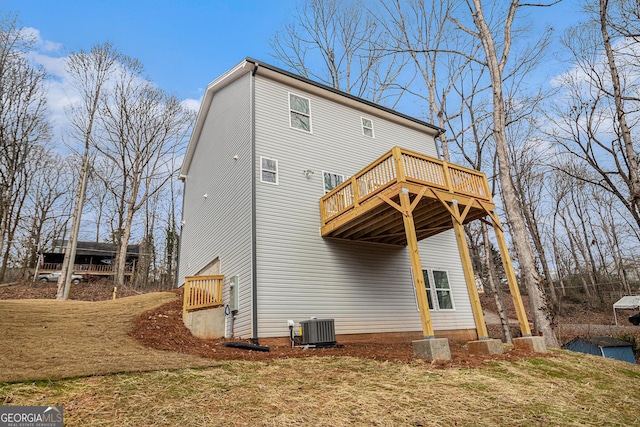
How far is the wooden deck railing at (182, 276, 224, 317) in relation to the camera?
357 inches

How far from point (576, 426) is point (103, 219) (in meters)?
29.2

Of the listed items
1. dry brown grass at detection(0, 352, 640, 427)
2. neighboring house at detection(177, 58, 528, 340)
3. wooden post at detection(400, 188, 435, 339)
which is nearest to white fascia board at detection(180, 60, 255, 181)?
neighboring house at detection(177, 58, 528, 340)

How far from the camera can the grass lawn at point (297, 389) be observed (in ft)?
11.0

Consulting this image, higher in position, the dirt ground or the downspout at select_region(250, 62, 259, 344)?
the downspout at select_region(250, 62, 259, 344)

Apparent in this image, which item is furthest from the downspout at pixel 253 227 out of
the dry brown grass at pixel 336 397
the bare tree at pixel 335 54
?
the bare tree at pixel 335 54

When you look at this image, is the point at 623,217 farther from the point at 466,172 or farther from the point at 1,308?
the point at 1,308

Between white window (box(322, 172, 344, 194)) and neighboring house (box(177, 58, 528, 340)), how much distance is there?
1.4 inches

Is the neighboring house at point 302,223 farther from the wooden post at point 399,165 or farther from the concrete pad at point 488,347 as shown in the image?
the wooden post at point 399,165

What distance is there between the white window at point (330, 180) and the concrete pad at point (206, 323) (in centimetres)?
484

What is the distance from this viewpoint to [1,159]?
17766mm

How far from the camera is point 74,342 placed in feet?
21.0

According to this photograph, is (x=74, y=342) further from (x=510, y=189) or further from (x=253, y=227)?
(x=510, y=189)

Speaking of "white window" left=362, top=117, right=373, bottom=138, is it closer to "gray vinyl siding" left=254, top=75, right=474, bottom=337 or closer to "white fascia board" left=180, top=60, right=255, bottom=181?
"gray vinyl siding" left=254, top=75, right=474, bottom=337

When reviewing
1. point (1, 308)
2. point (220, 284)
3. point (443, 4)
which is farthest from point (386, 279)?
point (443, 4)
